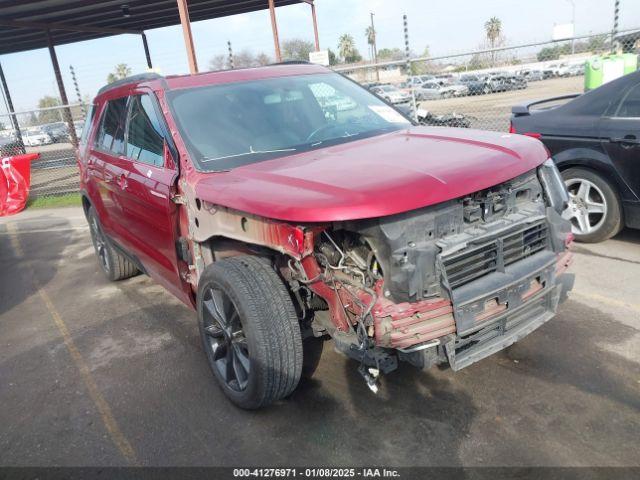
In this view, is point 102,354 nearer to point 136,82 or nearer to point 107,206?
point 107,206

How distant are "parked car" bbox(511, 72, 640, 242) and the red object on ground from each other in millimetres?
10399

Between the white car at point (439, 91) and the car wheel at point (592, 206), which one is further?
the white car at point (439, 91)

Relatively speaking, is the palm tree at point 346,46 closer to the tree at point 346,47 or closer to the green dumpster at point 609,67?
the tree at point 346,47

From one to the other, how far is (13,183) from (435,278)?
37.5ft

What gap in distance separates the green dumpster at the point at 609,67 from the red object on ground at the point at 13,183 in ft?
36.4

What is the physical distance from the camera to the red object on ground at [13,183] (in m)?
11.1

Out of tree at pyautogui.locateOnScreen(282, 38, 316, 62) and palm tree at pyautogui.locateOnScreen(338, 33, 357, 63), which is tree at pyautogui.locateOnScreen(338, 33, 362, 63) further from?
tree at pyautogui.locateOnScreen(282, 38, 316, 62)

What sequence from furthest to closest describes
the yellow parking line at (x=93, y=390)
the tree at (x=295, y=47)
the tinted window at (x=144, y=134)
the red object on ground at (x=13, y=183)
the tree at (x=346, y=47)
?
the tree at (x=346, y=47) → the tree at (x=295, y=47) → the red object on ground at (x=13, y=183) → the tinted window at (x=144, y=134) → the yellow parking line at (x=93, y=390)

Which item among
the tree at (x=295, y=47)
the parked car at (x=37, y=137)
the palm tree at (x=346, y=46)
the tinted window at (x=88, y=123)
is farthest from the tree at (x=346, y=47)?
the tinted window at (x=88, y=123)

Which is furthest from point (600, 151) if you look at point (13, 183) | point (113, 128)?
point (13, 183)

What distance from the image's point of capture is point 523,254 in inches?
112

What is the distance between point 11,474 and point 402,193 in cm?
259

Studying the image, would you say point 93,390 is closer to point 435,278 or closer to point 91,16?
point 435,278

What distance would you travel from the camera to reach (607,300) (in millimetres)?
4082
